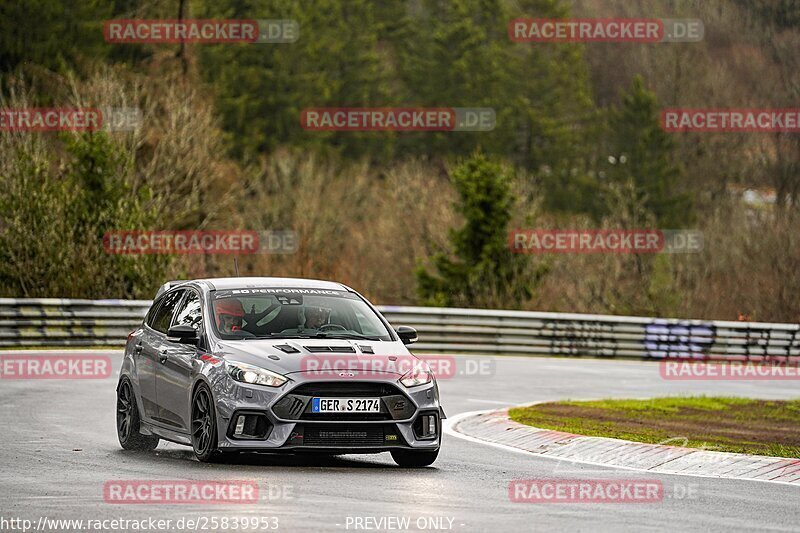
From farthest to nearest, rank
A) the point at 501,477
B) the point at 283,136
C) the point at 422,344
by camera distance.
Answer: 1. the point at 283,136
2. the point at 422,344
3. the point at 501,477

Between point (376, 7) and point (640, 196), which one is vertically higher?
point (376, 7)

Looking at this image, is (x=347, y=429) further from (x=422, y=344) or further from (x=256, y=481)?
(x=422, y=344)

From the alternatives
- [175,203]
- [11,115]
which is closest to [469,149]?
[175,203]

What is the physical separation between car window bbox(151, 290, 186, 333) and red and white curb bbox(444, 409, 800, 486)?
3.33 m

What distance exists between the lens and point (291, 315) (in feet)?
45.2

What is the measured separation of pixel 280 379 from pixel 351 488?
141 centimetres

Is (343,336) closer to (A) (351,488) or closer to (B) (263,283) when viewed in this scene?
(B) (263,283)

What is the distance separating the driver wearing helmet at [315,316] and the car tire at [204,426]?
1.17 m

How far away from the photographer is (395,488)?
11602 mm

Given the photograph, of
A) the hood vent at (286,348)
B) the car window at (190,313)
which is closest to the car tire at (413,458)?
the hood vent at (286,348)

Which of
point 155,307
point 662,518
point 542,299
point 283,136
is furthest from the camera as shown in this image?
point 283,136

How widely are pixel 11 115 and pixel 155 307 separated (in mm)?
29721

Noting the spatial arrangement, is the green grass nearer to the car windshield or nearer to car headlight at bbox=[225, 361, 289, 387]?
the car windshield

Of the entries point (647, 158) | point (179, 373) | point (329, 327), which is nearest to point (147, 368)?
point (179, 373)
